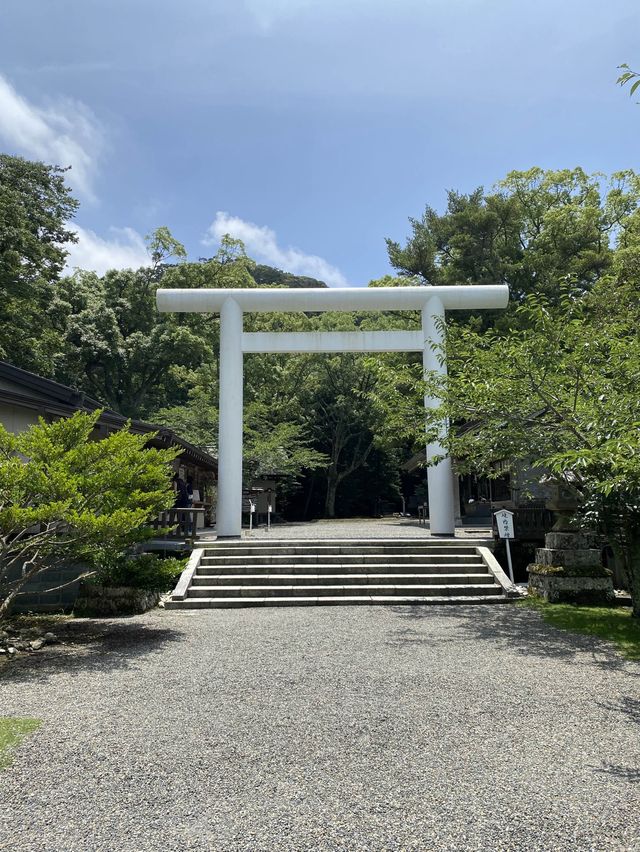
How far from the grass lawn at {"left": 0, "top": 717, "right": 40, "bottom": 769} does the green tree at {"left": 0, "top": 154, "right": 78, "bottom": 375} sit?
62.7ft

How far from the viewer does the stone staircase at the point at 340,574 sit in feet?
33.2

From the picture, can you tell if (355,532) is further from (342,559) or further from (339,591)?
(339,591)

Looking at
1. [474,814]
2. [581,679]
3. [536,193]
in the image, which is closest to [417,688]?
[581,679]

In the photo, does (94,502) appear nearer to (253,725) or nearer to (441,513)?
(253,725)

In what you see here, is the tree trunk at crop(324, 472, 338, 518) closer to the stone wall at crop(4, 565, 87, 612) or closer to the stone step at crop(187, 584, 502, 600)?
the stone step at crop(187, 584, 502, 600)

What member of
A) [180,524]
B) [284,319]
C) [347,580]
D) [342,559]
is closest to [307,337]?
[180,524]

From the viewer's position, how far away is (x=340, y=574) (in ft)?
36.7

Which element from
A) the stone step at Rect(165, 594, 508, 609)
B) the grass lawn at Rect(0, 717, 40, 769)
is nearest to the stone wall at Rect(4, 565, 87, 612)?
the stone step at Rect(165, 594, 508, 609)

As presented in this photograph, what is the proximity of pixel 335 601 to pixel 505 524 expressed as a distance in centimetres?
374

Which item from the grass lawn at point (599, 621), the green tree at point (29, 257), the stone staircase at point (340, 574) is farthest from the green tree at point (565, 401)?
the green tree at point (29, 257)

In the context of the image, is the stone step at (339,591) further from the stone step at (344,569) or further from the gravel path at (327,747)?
the gravel path at (327,747)

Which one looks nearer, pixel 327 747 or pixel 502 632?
pixel 327 747

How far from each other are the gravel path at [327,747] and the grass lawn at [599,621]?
41cm

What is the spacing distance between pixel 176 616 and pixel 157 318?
25872 millimetres
